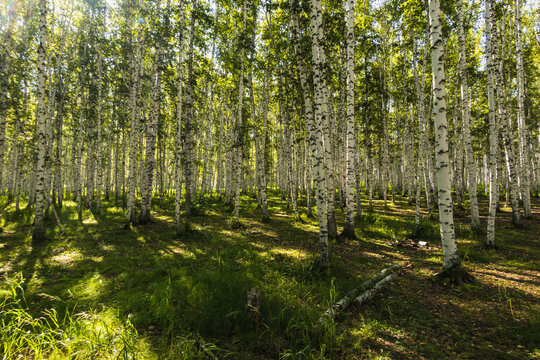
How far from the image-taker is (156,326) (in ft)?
13.4

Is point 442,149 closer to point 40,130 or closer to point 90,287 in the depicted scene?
point 90,287

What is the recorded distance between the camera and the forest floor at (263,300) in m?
3.47

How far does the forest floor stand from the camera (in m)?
3.47

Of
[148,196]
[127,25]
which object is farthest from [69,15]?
[148,196]

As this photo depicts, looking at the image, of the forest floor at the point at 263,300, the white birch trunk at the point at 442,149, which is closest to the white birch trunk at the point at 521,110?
the forest floor at the point at 263,300

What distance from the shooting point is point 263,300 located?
4.40 metres

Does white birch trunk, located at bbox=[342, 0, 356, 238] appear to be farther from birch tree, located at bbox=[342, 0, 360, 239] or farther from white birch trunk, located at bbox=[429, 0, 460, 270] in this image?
white birch trunk, located at bbox=[429, 0, 460, 270]

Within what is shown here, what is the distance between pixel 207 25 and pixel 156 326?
13.5 meters

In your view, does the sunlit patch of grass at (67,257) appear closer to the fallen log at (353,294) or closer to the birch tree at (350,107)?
the fallen log at (353,294)

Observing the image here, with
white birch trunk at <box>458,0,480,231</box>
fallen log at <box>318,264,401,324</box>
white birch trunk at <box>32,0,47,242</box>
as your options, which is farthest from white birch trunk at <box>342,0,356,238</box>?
white birch trunk at <box>32,0,47,242</box>

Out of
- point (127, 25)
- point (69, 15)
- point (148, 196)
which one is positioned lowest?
point (148, 196)

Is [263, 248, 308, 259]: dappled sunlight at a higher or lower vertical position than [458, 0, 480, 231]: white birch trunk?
lower

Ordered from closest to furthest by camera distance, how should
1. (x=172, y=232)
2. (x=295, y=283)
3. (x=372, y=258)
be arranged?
(x=295, y=283) → (x=372, y=258) → (x=172, y=232)

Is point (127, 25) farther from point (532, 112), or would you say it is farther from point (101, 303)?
point (532, 112)
